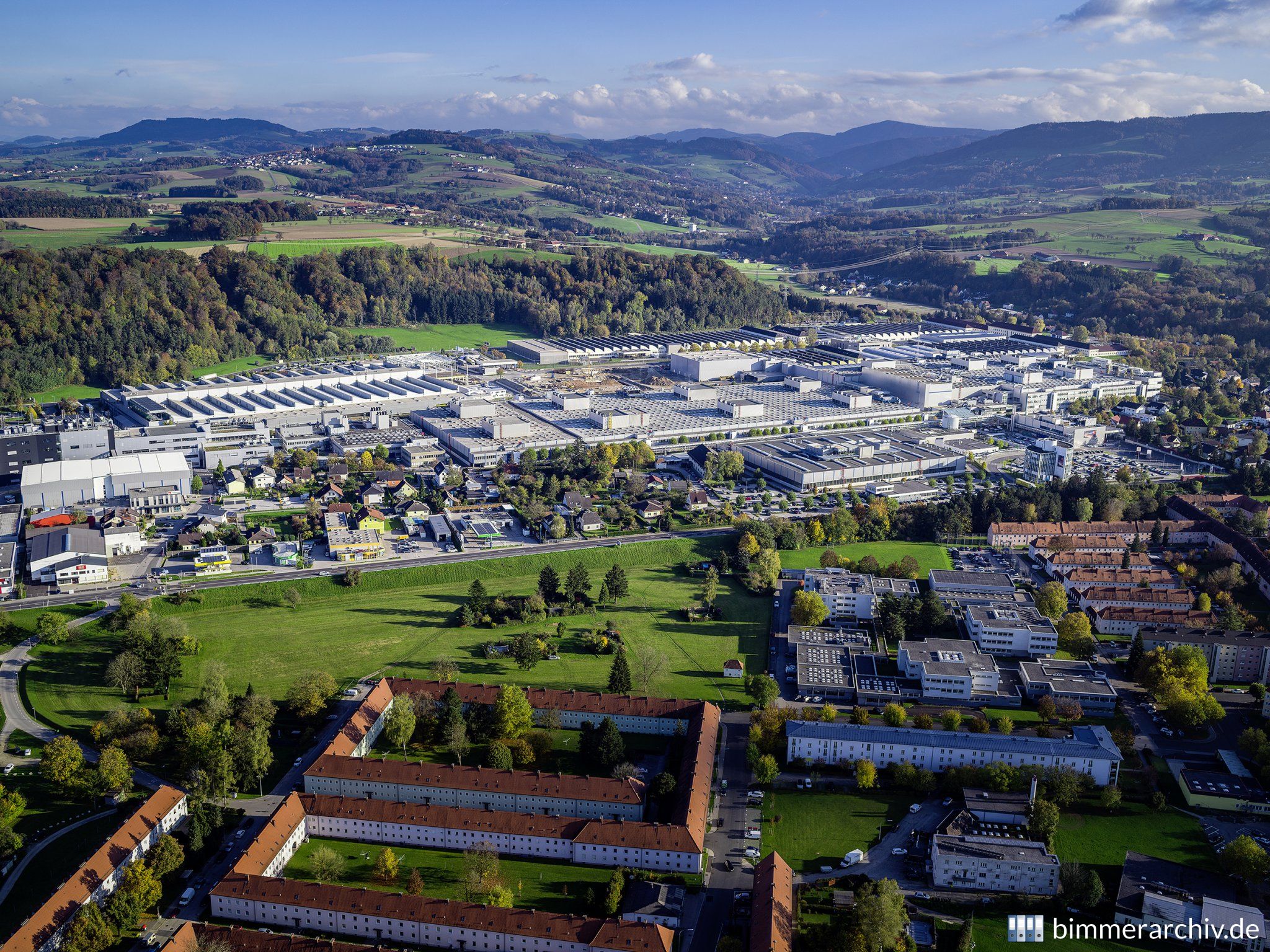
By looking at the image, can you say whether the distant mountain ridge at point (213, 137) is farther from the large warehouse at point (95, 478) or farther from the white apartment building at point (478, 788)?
the white apartment building at point (478, 788)

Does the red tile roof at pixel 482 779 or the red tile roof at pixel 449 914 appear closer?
the red tile roof at pixel 449 914

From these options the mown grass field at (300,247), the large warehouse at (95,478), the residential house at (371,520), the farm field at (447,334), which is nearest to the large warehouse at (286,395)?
the large warehouse at (95,478)

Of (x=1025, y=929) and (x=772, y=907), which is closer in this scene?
(x=772, y=907)

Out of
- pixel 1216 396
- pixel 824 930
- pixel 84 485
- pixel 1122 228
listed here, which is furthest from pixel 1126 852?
pixel 1122 228

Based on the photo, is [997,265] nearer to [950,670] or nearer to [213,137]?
[950,670]

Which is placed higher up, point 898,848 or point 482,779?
point 482,779

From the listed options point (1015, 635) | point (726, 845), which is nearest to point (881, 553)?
point (1015, 635)

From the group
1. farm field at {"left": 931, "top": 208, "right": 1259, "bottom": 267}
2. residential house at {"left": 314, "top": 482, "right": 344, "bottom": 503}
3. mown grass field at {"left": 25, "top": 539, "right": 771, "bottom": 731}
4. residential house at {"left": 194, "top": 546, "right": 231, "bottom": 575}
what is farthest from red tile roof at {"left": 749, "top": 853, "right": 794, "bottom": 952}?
farm field at {"left": 931, "top": 208, "right": 1259, "bottom": 267}

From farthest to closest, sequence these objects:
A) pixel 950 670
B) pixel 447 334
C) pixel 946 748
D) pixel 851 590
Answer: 1. pixel 447 334
2. pixel 851 590
3. pixel 950 670
4. pixel 946 748

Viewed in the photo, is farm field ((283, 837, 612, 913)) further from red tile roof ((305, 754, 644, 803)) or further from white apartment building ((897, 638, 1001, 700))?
white apartment building ((897, 638, 1001, 700))
